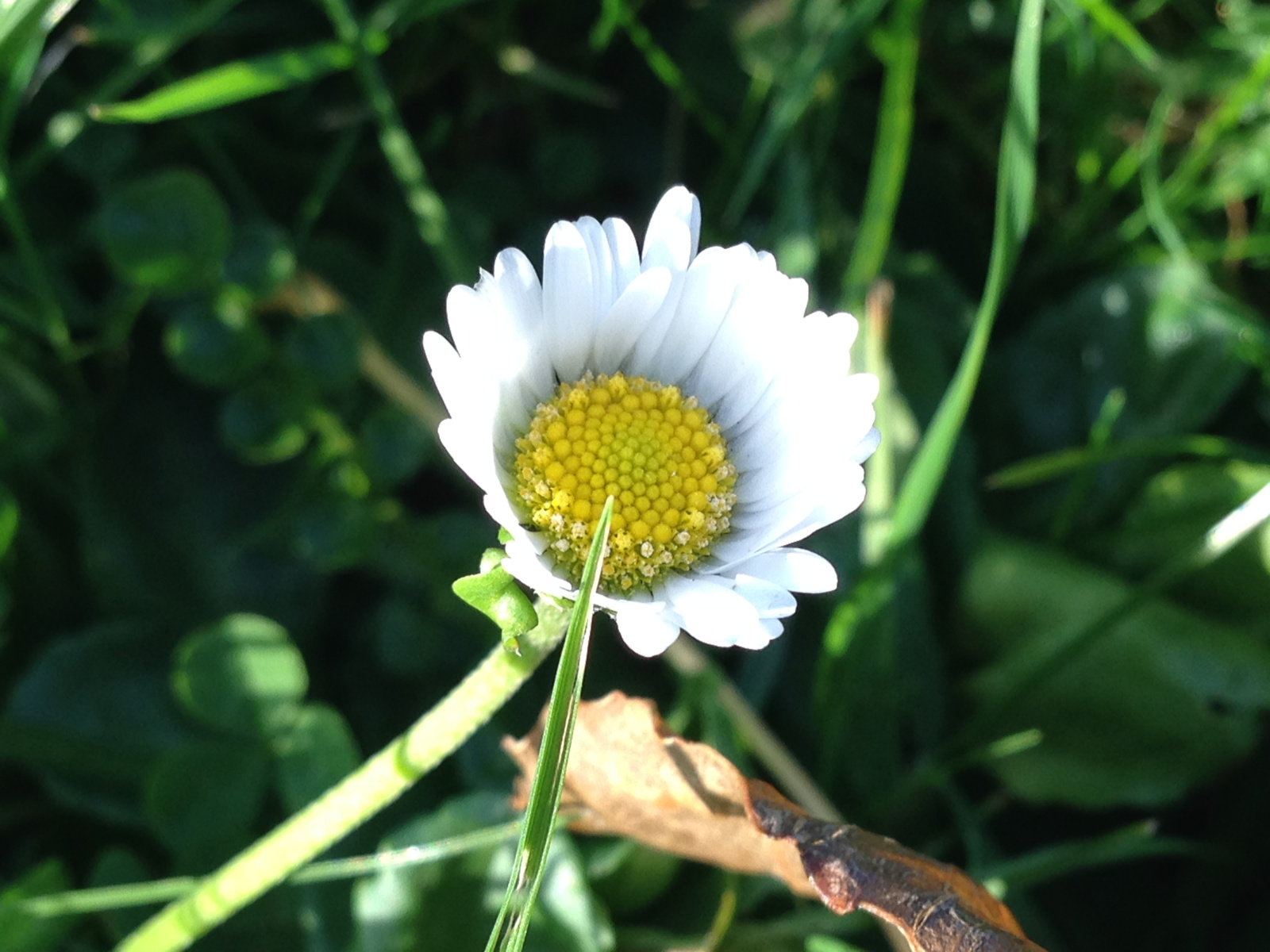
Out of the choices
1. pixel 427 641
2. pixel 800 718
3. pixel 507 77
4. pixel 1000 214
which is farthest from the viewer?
pixel 507 77

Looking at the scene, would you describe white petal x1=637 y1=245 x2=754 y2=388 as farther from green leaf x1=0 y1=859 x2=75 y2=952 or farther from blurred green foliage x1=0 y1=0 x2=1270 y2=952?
green leaf x1=0 y1=859 x2=75 y2=952

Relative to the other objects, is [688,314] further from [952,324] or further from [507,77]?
[507,77]

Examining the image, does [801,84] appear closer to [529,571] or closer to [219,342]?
[219,342]

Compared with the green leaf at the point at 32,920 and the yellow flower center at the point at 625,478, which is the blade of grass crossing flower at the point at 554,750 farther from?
the green leaf at the point at 32,920

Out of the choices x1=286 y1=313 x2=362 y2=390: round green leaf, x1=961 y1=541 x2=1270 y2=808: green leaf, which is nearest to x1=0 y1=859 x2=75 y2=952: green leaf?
x1=286 y1=313 x2=362 y2=390: round green leaf

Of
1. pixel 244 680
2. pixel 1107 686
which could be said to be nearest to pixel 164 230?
pixel 244 680

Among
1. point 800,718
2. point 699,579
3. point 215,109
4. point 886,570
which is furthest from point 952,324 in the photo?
point 215,109

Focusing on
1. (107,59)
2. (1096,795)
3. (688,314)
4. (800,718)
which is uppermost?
(107,59)
